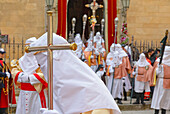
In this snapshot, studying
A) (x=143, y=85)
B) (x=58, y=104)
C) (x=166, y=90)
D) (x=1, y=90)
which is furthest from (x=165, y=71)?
(x=58, y=104)

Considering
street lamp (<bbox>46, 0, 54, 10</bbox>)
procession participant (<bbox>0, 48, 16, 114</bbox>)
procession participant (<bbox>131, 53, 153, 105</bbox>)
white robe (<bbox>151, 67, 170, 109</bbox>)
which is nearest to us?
procession participant (<bbox>0, 48, 16, 114</bbox>)

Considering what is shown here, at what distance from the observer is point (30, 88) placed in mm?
6359

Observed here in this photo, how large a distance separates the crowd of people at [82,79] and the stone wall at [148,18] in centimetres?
291

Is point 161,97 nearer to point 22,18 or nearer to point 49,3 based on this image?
point 49,3

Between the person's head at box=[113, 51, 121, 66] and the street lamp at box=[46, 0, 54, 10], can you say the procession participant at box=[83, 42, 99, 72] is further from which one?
the street lamp at box=[46, 0, 54, 10]

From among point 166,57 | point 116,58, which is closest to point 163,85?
point 166,57

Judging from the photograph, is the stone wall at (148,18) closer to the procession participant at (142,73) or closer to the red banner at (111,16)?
the red banner at (111,16)

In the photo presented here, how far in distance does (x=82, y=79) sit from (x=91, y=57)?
35.4 feet

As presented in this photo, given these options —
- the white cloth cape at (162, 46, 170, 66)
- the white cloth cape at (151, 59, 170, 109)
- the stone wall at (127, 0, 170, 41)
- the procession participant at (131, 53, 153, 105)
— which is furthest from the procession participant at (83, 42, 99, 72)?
the white cloth cape at (162, 46, 170, 66)

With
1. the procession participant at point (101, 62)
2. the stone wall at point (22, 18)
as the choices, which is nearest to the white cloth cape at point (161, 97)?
the procession participant at point (101, 62)

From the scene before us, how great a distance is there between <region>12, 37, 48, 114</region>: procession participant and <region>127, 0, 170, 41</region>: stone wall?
11605 mm

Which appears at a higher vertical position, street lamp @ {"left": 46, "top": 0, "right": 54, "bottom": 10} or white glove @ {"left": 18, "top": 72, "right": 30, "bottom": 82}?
street lamp @ {"left": 46, "top": 0, "right": 54, "bottom": 10}

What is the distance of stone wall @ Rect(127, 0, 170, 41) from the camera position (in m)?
17.5

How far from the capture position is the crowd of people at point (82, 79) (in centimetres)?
316
